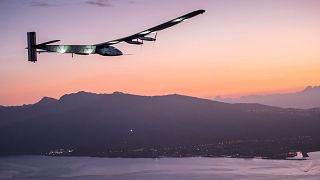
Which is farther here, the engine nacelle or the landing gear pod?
the landing gear pod

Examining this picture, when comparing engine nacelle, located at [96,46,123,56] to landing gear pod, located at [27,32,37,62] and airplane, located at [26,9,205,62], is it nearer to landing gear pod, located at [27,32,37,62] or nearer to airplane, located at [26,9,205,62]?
airplane, located at [26,9,205,62]

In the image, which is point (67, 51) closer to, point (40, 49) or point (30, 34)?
point (40, 49)

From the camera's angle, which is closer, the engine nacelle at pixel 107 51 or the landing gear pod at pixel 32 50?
the engine nacelle at pixel 107 51

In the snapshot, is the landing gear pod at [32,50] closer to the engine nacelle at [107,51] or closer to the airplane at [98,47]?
the airplane at [98,47]

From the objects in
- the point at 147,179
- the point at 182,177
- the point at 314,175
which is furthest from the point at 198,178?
the point at 314,175

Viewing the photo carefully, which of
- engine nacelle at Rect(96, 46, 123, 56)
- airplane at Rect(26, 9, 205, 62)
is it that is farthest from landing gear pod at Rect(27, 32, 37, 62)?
engine nacelle at Rect(96, 46, 123, 56)

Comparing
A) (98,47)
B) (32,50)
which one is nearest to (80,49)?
(98,47)

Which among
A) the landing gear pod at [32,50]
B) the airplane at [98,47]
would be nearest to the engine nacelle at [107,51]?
the airplane at [98,47]

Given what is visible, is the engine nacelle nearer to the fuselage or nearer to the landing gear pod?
the fuselage

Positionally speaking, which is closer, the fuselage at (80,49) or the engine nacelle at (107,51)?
the fuselage at (80,49)

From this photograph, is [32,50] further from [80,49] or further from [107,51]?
[107,51]

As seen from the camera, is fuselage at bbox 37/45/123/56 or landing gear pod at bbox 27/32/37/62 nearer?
fuselage at bbox 37/45/123/56
